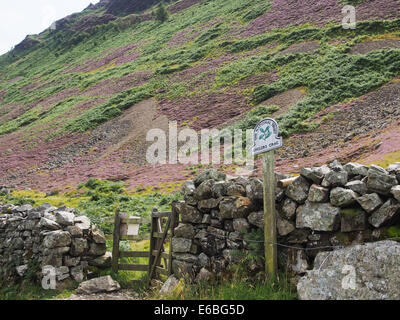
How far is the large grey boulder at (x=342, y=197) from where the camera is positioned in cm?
534

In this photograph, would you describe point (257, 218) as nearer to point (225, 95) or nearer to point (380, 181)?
point (380, 181)

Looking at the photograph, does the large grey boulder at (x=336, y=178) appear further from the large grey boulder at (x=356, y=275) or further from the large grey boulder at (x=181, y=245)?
the large grey boulder at (x=181, y=245)

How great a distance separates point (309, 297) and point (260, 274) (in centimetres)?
124

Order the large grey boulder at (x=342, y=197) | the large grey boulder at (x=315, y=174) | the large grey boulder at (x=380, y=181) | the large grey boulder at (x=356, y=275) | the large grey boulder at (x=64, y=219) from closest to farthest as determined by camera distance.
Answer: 1. the large grey boulder at (x=356, y=275)
2. the large grey boulder at (x=380, y=181)
3. the large grey boulder at (x=342, y=197)
4. the large grey boulder at (x=315, y=174)
5. the large grey boulder at (x=64, y=219)

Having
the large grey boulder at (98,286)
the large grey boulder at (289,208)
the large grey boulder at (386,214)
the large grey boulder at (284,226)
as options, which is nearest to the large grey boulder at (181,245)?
the large grey boulder at (98,286)

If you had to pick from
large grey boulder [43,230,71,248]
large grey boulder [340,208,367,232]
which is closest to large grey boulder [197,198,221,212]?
large grey boulder [340,208,367,232]

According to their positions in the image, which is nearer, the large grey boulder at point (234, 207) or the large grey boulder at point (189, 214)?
the large grey boulder at point (234, 207)

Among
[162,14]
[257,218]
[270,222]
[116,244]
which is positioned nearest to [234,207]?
[257,218]

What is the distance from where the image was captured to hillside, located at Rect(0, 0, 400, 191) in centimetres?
2541

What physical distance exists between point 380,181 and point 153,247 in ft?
19.5

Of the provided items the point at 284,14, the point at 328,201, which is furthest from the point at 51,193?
the point at 284,14

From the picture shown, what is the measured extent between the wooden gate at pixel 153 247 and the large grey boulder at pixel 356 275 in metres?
3.78

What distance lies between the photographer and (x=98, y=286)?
850 centimetres
